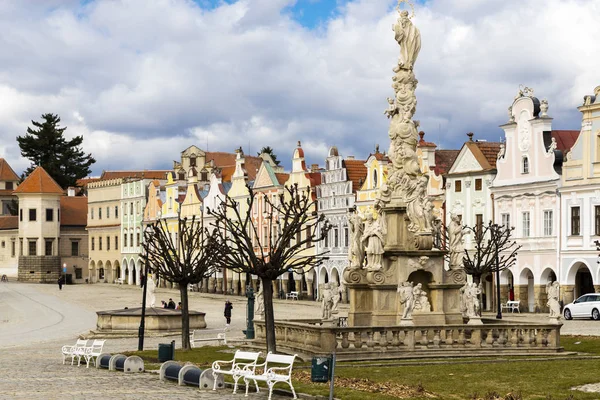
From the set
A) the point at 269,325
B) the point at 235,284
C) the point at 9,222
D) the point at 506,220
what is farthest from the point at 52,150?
the point at 269,325

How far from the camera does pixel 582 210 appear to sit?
60.8m

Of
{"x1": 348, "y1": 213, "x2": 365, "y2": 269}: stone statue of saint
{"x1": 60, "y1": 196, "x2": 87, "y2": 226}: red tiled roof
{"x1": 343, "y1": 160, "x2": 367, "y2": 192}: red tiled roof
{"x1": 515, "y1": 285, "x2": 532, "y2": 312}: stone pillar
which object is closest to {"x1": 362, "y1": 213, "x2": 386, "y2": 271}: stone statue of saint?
{"x1": 348, "y1": 213, "x2": 365, "y2": 269}: stone statue of saint

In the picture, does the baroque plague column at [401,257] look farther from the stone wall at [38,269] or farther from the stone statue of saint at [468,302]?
the stone wall at [38,269]

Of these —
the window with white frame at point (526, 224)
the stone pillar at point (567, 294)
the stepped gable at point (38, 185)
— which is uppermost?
the stepped gable at point (38, 185)

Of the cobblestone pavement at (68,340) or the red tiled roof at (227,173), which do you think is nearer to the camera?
Answer: the cobblestone pavement at (68,340)

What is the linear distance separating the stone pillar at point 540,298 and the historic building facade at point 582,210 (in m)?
1.23

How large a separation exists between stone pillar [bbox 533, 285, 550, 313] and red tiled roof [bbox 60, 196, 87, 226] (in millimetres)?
80144

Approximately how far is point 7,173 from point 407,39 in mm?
137782

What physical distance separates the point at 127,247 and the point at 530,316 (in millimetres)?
71796

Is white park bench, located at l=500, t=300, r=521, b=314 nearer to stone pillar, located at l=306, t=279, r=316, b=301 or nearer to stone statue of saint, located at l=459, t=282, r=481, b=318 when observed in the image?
stone pillar, located at l=306, t=279, r=316, b=301

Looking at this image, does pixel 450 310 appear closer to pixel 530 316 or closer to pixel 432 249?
pixel 432 249

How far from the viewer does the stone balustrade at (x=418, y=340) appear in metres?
29.0

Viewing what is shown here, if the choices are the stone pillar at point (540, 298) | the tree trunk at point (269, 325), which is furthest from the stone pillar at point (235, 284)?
the tree trunk at point (269, 325)

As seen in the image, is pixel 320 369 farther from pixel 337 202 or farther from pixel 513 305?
pixel 337 202
